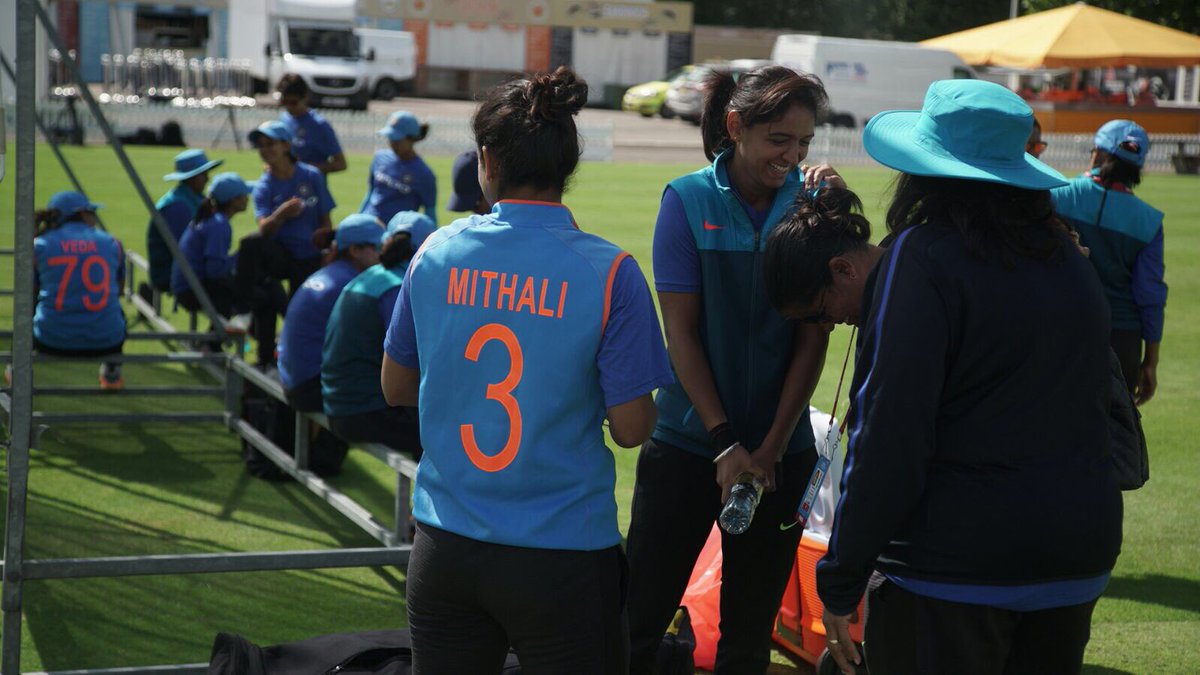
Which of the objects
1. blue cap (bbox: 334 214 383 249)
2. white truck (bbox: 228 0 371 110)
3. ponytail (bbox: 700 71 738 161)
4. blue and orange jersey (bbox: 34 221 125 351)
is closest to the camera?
ponytail (bbox: 700 71 738 161)

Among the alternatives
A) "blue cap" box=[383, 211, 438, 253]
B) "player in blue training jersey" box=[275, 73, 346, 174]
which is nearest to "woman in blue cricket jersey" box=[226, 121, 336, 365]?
"player in blue training jersey" box=[275, 73, 346, 174]

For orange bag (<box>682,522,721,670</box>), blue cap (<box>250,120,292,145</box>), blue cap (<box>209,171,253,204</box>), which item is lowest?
orange bag (<box>682,522,721,670</box>)

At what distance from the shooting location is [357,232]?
21.2 ft

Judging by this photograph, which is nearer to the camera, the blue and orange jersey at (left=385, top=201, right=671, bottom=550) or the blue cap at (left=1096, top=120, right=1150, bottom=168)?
the blue and orange jersey at (left=385, top=201, right=671, bottom=550)

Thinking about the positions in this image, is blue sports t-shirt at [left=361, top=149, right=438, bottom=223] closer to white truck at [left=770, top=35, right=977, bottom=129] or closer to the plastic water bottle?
the plastic water bottle

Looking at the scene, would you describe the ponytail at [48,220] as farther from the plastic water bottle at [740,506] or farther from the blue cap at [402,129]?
the plastic water bottle at [740,506]

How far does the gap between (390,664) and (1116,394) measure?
7.01 ft

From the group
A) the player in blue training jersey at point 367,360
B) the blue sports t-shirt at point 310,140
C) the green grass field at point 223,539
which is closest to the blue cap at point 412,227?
the player in blue training jersey at point 367,360

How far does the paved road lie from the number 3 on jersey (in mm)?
22458

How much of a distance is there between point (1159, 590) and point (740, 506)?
3.13 meters

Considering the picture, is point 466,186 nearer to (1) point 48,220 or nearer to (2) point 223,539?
(1) point 48,220

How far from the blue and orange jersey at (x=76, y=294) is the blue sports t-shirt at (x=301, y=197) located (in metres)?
1.55

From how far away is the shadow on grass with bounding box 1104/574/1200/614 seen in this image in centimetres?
516

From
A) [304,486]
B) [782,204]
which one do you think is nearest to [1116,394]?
[782,204]
